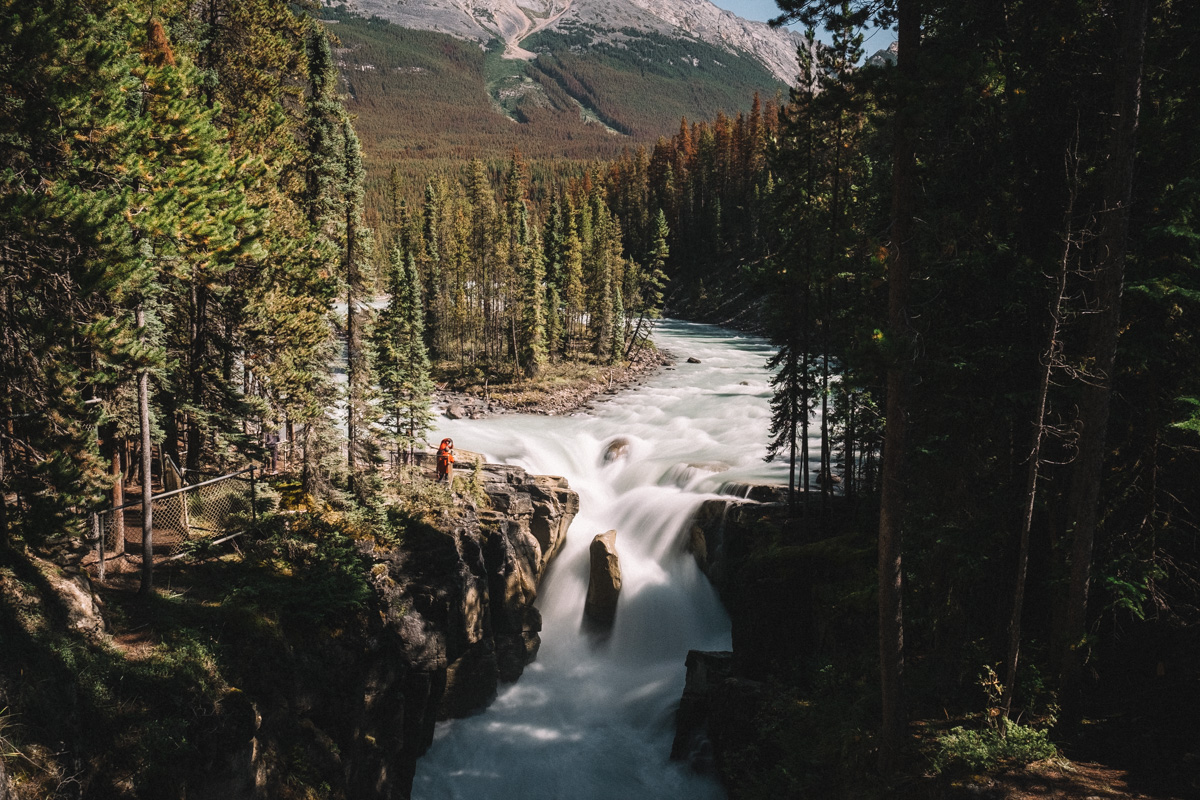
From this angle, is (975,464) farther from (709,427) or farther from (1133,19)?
(709,427)

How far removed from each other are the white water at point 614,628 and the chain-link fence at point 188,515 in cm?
878

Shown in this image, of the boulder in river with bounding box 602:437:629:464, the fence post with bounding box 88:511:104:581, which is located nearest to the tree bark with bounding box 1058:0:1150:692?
the fence post with bounding box 88:511:104:581

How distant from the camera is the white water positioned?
17906 mm

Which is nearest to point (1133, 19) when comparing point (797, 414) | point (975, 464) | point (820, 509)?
point (975, 464)

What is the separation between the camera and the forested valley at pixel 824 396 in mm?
8961

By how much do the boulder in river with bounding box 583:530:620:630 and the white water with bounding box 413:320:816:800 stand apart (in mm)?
455

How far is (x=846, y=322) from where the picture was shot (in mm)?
18672

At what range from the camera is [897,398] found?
355 inches

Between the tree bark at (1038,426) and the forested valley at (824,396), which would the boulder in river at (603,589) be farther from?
the tree bark at (1038,426)

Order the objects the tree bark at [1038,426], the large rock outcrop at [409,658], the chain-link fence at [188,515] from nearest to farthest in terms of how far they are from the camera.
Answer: the tree bark at [1038,426] < the large rock outcrop at [409,658] < the chain-link fence at [188,515]

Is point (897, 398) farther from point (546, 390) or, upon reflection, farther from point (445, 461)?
point (546, 390)

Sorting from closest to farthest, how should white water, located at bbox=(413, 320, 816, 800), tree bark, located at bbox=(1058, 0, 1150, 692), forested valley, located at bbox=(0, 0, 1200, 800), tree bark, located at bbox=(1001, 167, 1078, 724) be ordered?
tree bark, located at bbox=(1058, 0, 1150, 692)
tree bark, located at bbox=(1001, 167, 1078, 724)
forested valley, located at bbox=(0, 0, 1200, 800)
white water, located at bbox=(413, 320, 816, 800)

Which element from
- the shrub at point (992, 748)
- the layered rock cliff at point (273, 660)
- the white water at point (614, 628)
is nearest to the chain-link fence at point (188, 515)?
the layered rock cliff at point (273, 660)

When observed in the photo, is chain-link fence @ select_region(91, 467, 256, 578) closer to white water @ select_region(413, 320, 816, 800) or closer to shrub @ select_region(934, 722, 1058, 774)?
white water @ select_region(413, 320, 816, 800)
